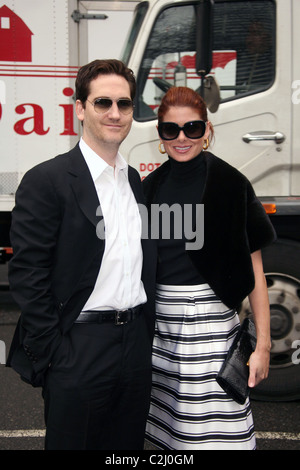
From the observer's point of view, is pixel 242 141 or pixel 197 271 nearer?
pixel 197 271

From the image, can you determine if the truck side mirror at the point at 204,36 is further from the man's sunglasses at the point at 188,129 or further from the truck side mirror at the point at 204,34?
the man's sunglasses at the point at 188,129

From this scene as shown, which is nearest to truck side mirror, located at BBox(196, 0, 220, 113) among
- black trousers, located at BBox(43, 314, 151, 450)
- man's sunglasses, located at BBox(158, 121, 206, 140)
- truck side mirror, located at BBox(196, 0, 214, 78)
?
truck side mirror, located at BBox(196, 0, 214, 78)

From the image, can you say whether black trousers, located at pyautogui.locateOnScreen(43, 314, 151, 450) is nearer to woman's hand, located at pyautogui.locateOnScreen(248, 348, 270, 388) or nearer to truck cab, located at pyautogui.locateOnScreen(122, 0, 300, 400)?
woman's hand, located at pyautogui.locateOnScreen(248, 348, 270, 388)

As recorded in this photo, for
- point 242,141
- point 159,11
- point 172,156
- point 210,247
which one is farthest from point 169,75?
point 210,247

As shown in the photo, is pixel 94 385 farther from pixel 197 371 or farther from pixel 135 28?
pixel 135 28

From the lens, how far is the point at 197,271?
75.1 inches

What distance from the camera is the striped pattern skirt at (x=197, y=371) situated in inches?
73.9

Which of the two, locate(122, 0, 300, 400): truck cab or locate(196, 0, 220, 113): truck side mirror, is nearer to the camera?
locate(196, 0, 220, 113): truck side mirror

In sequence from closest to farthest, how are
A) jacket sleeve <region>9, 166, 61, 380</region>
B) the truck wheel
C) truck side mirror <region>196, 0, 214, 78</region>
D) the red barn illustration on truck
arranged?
jacket sleeve <region>9, 166, 61, 380</region>, truck side mirror <region>196, 0, 214, 78</region>, the truck wheel, the red barn illustration on truck
